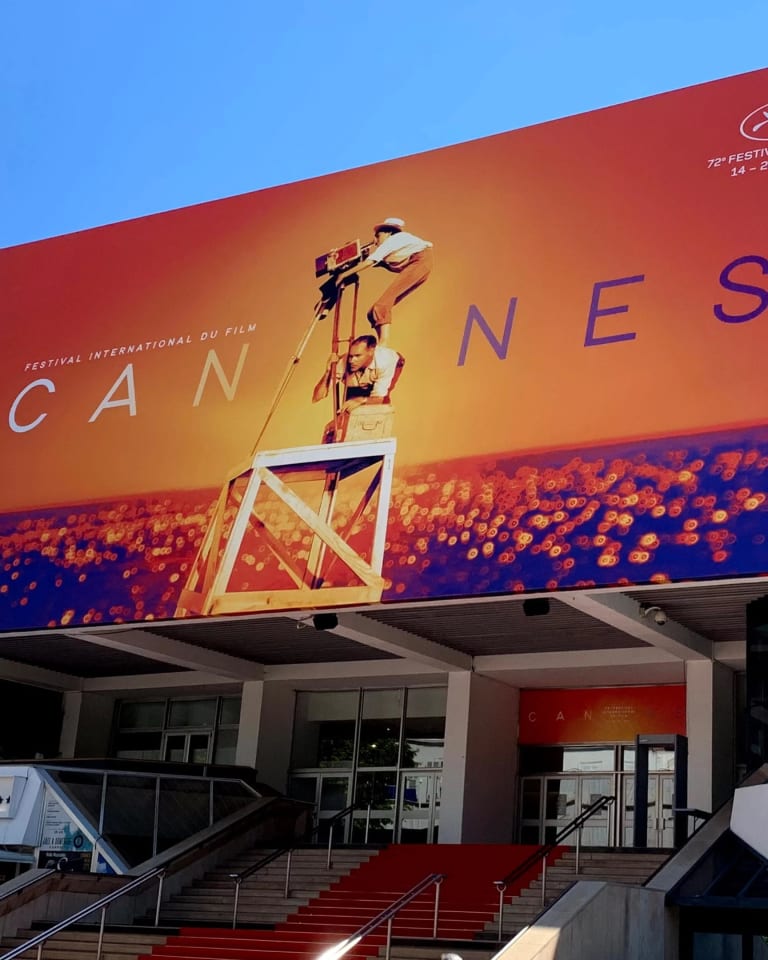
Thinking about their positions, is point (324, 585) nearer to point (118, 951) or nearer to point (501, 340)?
point (501, 340)

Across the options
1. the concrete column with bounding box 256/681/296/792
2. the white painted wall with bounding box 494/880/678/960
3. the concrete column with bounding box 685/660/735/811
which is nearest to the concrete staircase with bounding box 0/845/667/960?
the white painted wall with bounding box 494/880/678/960

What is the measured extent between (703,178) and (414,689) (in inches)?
428

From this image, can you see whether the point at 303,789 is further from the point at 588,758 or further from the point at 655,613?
the point at 655,613

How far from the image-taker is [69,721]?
26.7 metres

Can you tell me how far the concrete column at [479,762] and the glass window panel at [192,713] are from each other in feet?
19.1

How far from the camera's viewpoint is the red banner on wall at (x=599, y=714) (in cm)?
2233

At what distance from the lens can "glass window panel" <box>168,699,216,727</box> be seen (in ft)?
85.3

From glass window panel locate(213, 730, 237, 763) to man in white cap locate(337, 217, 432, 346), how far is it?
394 inches

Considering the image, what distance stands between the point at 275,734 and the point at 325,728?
3.64ft

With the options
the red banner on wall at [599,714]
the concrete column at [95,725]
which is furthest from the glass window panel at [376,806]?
the concrete column at [95,725]

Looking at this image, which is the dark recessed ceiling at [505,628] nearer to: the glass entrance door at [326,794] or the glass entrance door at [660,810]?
the glass entrance door at [660,810]

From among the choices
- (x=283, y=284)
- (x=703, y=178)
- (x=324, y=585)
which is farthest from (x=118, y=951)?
(x=703, y=178)

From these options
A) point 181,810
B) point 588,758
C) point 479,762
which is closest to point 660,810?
point 588,758

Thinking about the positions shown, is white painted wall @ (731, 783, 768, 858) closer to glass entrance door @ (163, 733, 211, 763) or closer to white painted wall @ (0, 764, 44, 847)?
white painted wall @ (0, 764, 44, 847)
